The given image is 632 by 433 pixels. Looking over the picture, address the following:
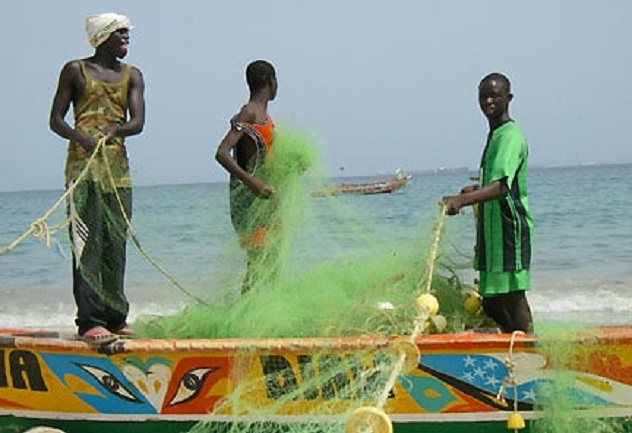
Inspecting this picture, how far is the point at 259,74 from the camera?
5.18 m

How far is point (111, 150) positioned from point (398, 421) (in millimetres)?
2094

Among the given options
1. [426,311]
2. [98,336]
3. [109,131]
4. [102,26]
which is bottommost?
[98,336]

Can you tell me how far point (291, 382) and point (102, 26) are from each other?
84.5 inches

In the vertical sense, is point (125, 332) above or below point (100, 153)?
below

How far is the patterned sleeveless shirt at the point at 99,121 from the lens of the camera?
16.3ft

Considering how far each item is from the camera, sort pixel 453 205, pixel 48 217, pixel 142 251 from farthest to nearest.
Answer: pixel 142 251
pixel 48 217
pixel 453 205

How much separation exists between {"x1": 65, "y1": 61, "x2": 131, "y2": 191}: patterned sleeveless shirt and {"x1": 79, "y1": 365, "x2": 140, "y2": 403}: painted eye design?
0.98 metres

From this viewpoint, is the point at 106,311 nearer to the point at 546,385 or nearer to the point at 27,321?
the point at 546,385

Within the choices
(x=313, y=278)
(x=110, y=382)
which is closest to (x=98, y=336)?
(x=110, y=382)

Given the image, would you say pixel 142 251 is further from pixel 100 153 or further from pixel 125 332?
pixel 100 153

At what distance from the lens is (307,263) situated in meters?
5.24

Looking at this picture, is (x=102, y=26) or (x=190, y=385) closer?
(x=190, y=385)

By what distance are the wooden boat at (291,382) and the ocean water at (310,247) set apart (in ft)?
1.28

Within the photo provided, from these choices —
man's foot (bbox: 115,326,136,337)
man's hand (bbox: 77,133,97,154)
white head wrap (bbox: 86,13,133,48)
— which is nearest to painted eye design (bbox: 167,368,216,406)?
man's foot (bbox: 115,326,136,337)
